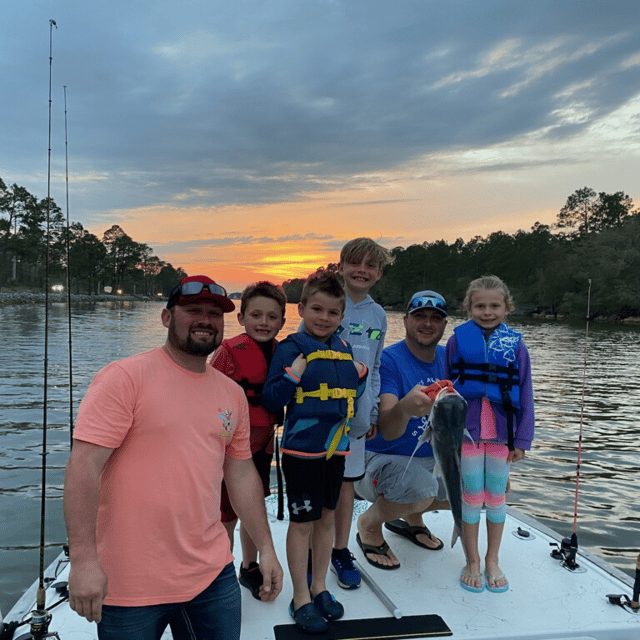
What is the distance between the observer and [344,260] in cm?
381

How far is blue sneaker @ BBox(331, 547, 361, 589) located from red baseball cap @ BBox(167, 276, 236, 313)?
2163 millimetres

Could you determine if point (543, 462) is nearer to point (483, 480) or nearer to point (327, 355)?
point (483, 480)

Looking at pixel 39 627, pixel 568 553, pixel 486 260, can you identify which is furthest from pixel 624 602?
pixel 486 260

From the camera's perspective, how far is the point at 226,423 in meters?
2.45

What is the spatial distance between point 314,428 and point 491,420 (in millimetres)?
1434

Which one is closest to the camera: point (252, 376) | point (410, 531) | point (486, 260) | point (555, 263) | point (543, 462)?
point (252, 376)

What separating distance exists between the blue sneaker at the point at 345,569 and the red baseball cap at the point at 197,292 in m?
2.16

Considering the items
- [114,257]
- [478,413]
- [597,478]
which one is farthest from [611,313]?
[114,257]

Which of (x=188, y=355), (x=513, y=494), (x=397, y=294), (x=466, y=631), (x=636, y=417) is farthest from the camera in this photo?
(x=397, y=294)

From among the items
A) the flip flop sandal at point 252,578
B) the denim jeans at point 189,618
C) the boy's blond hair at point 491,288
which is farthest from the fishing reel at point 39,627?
the boy's blond hair at point 491,288

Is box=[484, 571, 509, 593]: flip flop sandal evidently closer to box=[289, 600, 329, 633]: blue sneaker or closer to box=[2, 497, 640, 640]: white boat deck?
box=[2, 497, 640, 640]: white boat deck

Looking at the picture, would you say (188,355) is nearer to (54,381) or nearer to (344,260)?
(344,260)

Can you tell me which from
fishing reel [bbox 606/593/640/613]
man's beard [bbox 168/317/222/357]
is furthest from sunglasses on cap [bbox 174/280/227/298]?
fishing reel [bbox 606/593/640/613]

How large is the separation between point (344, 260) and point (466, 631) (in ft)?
8.16
